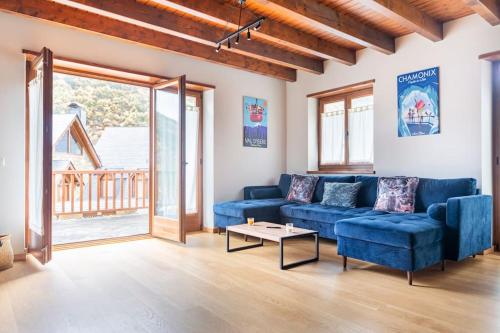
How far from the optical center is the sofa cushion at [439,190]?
361 cm

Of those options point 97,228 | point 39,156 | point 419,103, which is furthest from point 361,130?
point 97,228

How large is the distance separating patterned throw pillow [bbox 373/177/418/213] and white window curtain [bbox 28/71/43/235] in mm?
3634

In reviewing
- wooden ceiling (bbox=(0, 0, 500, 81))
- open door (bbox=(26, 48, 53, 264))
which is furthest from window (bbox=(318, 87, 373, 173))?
open door (bbox=(26, 48, 53, 264))

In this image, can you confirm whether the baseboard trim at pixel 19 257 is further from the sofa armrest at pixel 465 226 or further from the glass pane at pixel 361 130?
the glass pane at pixel 361 130

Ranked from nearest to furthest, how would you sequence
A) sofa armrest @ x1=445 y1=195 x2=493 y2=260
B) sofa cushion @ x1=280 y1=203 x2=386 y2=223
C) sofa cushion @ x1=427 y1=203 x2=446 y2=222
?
sofa armrest @ x1=445 y1=195 x2=493 y2=260
sofa cushion @ x1=427 y1=203 x2=446 y2=222
sofa cushion @ x1=280 y1=203 x2=386 y2=223

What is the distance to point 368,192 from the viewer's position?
4.50 metres

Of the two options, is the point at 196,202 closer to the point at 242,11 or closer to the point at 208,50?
the point at 208,50

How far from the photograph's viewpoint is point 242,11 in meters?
3.78

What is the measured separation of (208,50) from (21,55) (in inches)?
86.3

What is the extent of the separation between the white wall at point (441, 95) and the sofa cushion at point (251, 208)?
1.55 meters

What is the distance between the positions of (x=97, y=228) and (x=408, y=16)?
5.08 m

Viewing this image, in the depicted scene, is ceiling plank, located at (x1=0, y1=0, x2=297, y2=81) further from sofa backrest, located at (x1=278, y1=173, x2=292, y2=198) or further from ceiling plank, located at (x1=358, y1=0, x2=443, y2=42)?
ceiling plank, located at (x1=358, y1=0, x2=443, y2=42)

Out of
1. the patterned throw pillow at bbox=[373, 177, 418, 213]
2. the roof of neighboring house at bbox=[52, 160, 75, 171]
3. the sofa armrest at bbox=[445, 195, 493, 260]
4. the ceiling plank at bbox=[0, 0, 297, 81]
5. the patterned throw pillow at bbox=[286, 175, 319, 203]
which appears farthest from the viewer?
the roof of neighboring house at bbox=[52, 160, 75, 171]

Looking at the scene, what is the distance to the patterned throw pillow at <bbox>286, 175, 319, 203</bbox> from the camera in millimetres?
5035
